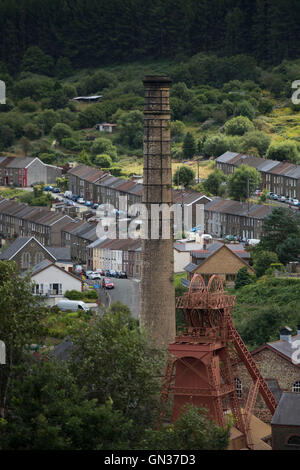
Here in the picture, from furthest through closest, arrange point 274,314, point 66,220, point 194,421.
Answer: point 66,220, point 274,314, point 194,421

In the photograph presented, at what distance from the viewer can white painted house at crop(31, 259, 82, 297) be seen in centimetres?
8175

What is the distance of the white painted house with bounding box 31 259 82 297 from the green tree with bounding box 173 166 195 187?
34821 mm

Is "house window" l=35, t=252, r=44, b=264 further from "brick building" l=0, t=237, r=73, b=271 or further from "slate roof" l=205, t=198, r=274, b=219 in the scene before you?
"slate roof" l=205, t=198, r=274, b=219

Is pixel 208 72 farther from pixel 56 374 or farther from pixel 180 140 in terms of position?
pixel 56 374

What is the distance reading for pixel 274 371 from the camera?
50.6 metres

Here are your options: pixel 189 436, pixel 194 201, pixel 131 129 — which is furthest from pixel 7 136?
pixel 189 436

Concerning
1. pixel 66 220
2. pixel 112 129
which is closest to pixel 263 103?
Answer: pixel 112 129

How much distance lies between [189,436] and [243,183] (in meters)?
72.6

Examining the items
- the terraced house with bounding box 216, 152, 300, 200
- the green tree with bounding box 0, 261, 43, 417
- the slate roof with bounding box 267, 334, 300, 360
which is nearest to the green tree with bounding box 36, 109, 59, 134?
the terraced house with bounding box 216, 152, 300, 200

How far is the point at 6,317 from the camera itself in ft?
143

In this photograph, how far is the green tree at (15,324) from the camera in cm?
4319

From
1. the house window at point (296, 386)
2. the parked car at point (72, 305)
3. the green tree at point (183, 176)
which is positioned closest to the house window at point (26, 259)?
the parked car at point (72, 305)

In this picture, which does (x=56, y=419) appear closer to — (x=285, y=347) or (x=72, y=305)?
(x=285, y=347)

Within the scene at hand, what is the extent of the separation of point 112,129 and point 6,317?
11561cm
